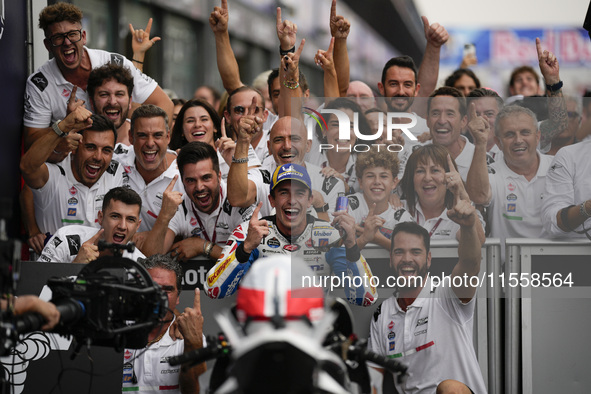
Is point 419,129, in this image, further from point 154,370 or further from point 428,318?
point 154,370

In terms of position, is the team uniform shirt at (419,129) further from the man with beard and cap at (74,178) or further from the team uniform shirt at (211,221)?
the man with beard and cap at (74,178)

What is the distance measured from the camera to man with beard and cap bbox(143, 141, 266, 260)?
557 centimetres

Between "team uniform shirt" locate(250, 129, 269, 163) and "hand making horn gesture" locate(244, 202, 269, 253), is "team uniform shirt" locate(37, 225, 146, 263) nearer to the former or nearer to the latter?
"hand making horn gesture" locate(244, 202, 269, 253)

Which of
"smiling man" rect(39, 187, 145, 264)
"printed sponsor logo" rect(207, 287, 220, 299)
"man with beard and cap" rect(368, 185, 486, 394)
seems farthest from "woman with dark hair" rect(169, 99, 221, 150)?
"man with beard and cap" rect(368, 185, 486, 394)

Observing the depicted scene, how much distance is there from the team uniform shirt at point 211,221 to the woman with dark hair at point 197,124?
0.72 m

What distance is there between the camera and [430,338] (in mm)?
5246

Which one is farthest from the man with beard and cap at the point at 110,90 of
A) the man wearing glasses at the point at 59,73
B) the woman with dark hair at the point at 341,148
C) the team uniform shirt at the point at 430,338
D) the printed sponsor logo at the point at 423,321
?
the printed sponsor logo at the point at 423,321

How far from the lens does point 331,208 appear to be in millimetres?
5539

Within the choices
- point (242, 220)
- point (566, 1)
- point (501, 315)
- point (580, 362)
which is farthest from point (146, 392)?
point (566, 1)

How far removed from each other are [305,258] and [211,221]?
0.83m

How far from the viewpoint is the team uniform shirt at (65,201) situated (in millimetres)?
5914

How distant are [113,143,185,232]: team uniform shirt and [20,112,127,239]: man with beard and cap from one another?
0.13 metres

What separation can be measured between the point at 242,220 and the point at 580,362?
98.3 inches

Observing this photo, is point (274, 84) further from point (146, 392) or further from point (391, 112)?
point (146, 392)
